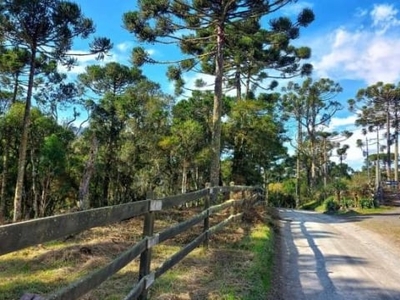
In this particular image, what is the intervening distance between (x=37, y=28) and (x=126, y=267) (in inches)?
478

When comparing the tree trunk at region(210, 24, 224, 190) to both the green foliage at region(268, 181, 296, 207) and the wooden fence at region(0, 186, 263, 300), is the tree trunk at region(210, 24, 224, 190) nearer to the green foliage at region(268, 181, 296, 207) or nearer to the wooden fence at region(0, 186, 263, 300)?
the wooden fence at region(0, 186, 263, 300)

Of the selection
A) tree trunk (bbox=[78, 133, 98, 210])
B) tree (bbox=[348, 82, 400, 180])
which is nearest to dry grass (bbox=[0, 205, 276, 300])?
tree trunk (bbox=[78, 133, 98, 210])

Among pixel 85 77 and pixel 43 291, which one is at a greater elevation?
pixel 85 77

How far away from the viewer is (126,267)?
5746 mm

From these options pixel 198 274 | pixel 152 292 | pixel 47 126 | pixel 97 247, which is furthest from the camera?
pixel 47 126

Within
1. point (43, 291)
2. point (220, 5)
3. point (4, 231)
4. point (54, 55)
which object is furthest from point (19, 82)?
point (4, 231)

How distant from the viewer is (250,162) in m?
25.6

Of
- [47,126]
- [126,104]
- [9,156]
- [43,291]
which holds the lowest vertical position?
[43,291]

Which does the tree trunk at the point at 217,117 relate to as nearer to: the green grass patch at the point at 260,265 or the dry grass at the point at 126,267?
the green grass patch at the point at 260,265

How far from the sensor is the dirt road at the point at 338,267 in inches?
211

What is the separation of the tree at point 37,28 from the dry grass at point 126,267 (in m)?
7.62

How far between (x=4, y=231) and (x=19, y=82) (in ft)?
72.1

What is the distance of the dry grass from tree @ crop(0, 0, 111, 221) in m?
7.62

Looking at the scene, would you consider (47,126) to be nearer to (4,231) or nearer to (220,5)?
(220,5)
